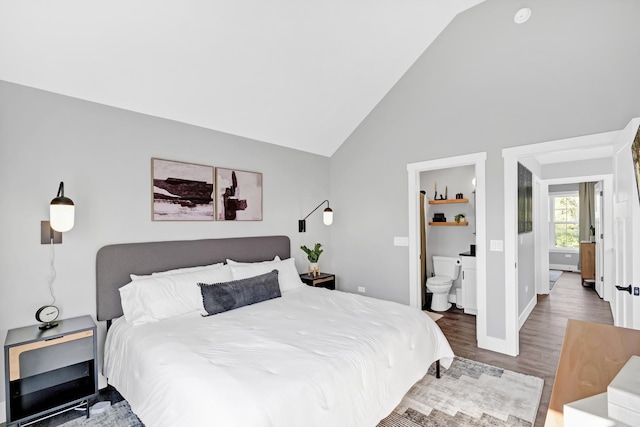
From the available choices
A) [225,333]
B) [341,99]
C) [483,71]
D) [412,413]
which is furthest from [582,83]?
[225,333]

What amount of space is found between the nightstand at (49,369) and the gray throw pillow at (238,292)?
2.76 feet

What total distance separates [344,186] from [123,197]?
2937 mm

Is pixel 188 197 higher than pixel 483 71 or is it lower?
lower

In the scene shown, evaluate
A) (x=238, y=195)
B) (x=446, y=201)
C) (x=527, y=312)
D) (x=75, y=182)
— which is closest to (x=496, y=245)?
(x=446, y=201)

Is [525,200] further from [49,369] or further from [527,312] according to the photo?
[49,369]

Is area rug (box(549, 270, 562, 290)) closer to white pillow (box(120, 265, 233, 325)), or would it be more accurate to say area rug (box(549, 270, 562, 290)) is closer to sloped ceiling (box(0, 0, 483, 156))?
sloped ceiling (box(0, 0, 483, 156))

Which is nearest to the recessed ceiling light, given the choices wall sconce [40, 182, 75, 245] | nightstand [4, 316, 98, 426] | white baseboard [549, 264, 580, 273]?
wall sconce [40, 182, 75, 245]

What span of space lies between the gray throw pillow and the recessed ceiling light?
3.58 m

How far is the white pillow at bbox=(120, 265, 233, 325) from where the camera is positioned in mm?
2477

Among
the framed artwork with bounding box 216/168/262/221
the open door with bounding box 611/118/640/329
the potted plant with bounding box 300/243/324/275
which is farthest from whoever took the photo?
the potted plant with bounding box 300/243/324/275

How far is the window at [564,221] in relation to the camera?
8062 mm

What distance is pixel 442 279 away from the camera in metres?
4.64

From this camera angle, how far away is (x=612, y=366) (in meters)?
1.02

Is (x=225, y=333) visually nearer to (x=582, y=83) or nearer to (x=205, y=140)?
(x=205, y=140)
